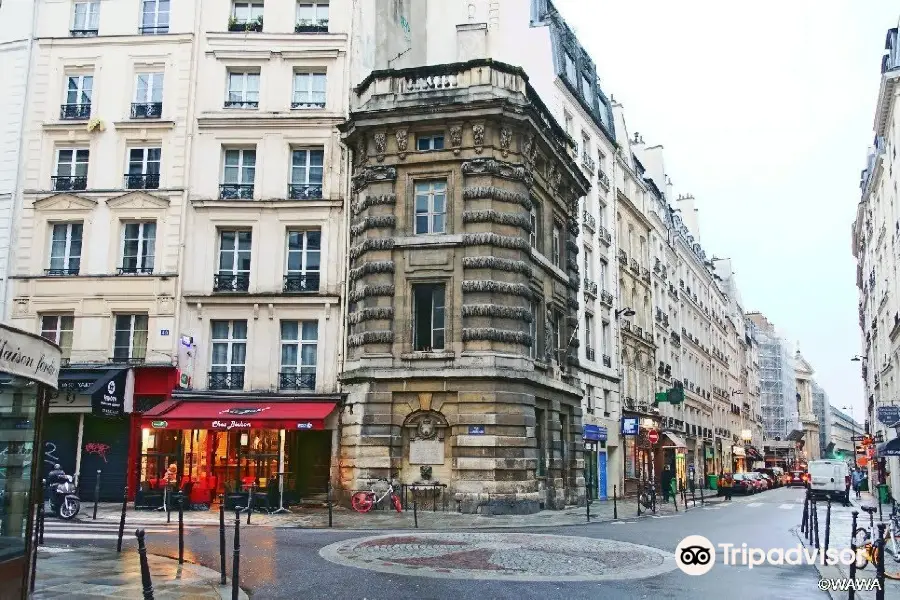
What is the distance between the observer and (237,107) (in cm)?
2853

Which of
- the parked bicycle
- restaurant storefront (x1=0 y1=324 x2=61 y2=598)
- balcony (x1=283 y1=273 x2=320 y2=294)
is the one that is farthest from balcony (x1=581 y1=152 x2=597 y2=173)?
restaurant storefront (x1=0 y1=324 x2=61 y2=598)

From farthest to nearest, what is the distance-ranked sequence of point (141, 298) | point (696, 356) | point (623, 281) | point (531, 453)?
point (696, 356) < point (623, 281) < point (141, 298) < point (531, 453)

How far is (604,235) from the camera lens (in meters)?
38.9

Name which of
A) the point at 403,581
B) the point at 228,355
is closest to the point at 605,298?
the point at 228,355

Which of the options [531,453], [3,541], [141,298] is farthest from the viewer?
[141,298]

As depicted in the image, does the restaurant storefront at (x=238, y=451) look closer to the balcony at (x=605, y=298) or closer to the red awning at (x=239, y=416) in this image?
the red awning at (x=239, y=416)

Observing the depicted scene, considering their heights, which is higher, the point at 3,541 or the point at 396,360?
the point at 396,360

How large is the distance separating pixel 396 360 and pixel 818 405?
591ft

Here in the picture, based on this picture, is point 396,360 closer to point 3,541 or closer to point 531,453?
point 531,453

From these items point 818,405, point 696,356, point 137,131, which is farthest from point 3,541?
point 818,405

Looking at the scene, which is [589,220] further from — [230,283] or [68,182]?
[68,182]

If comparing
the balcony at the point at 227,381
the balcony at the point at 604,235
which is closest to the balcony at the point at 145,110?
the balcony at the point at 227,381

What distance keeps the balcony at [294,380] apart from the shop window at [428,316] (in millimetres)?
4109

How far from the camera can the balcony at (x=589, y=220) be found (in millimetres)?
35938
